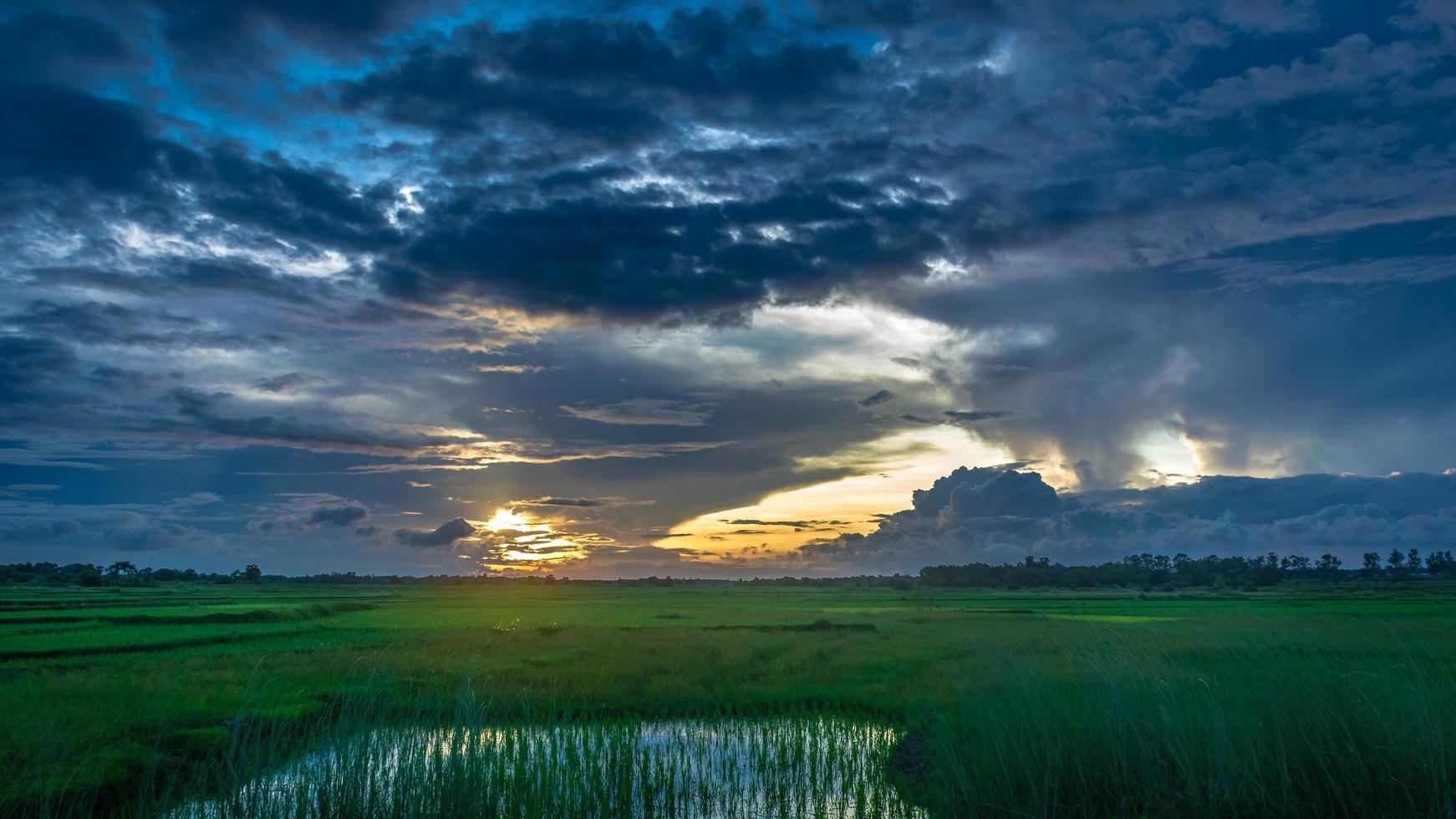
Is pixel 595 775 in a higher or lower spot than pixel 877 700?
higher

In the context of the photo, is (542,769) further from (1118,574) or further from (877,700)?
(1118,574)

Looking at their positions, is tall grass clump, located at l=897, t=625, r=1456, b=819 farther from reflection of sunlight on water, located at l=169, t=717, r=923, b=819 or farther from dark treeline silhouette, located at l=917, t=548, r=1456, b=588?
dark treeline silhouette, located at l=917, t=548, r=1456, b=588

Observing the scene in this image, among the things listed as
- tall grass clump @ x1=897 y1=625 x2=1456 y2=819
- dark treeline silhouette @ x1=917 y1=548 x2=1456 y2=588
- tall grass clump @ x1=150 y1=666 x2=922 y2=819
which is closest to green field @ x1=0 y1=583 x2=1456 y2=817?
tall grass clump @ x1=897 y1=625 x2=1456 y2=819

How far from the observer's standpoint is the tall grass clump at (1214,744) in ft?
26.5

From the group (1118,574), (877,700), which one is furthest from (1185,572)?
(877,700)

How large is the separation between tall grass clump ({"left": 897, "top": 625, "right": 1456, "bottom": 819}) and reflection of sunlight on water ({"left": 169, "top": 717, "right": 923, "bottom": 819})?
145 inches

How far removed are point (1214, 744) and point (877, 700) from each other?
1468 centimetres

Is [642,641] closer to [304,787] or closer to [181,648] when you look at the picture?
[181,648]

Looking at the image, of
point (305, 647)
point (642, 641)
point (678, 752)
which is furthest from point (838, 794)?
point (305, 647)

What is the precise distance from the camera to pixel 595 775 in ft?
38.5

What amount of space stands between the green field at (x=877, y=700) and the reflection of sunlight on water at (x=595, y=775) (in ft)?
0.65

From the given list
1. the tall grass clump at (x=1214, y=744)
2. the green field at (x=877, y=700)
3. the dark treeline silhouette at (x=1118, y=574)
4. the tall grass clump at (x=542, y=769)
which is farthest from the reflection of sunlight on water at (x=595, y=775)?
the dark treeline silhouette at (x=1118, y=574)

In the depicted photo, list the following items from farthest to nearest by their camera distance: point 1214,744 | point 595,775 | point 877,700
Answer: point 877,700, point 595,775, point 1214,744

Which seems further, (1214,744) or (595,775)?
(595,775)
